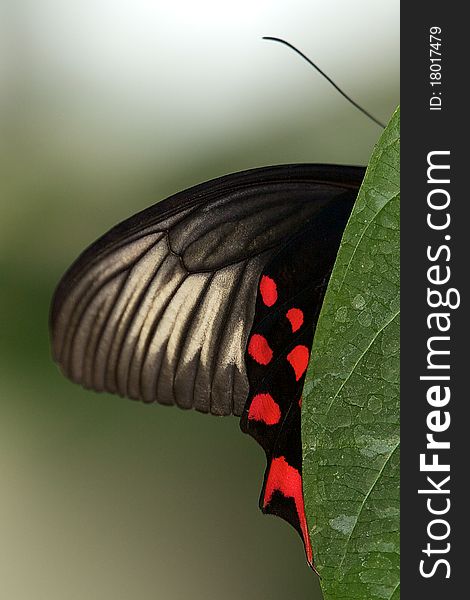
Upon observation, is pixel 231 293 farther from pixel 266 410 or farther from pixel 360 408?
pixel 360 408

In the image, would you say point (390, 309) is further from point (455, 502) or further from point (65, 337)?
point (65, 337)

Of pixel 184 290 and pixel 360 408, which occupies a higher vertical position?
pixel 184 290

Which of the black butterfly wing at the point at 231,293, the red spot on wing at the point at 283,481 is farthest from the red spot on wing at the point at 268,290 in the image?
the red spot on wing at the point at 283,481

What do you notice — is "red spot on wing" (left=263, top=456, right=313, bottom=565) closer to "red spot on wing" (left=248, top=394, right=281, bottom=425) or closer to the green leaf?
"red spot on wing" (left=248, top=394, right=281, bottom=425)

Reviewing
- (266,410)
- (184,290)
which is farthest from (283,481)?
(184,290)

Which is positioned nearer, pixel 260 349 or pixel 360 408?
pixel 360 408

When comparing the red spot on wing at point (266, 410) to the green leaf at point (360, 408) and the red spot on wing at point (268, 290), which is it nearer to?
the red spot on wing at point (268, 290)

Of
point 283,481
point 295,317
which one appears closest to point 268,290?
point 295,317
